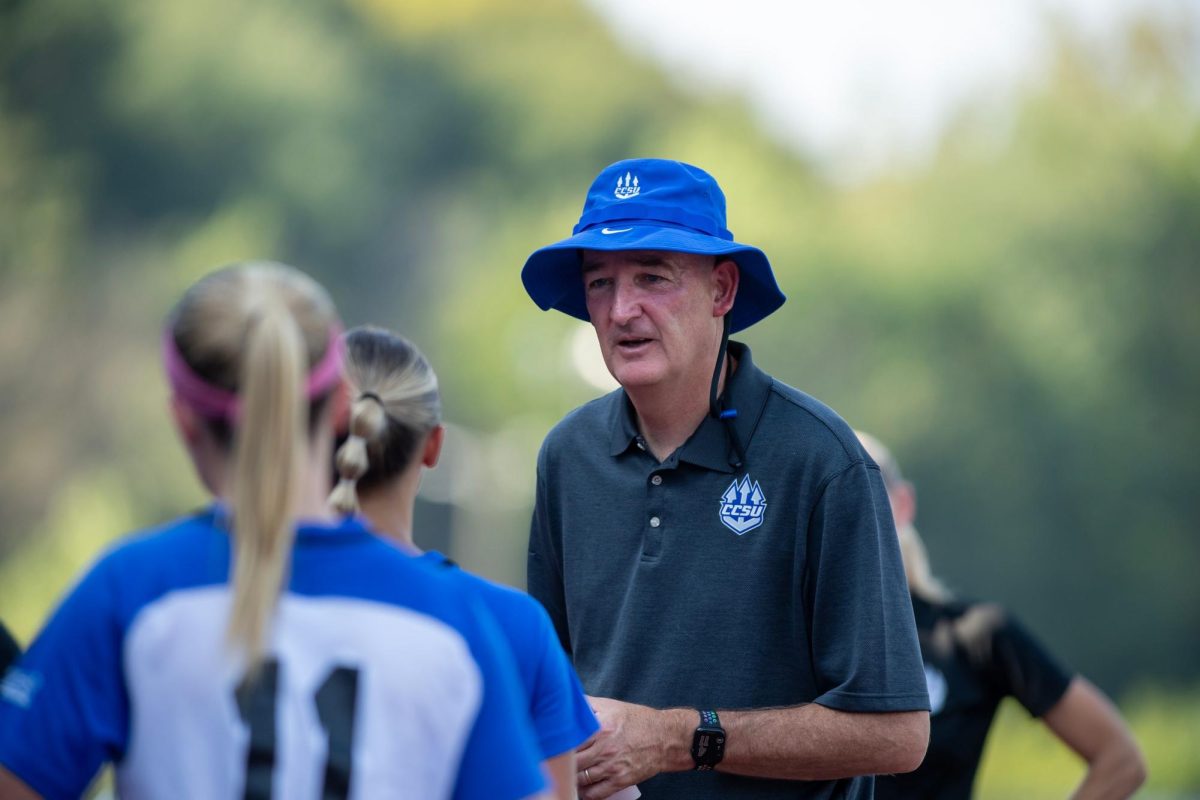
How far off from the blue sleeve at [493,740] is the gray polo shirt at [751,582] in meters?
1.10

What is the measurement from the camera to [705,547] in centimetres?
347

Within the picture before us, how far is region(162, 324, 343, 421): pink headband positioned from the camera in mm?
2236

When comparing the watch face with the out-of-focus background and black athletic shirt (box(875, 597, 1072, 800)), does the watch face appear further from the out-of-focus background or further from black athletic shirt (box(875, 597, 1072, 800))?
the out-of-focus background

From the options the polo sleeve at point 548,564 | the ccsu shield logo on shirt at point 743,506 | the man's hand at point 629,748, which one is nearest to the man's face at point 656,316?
the ccsu shield logo on shirt at point 743,506

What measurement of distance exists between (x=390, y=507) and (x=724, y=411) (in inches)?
40.1

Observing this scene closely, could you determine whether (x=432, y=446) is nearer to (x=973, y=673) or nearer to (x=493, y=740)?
(x=493, y=740)

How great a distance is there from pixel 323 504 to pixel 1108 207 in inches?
1617

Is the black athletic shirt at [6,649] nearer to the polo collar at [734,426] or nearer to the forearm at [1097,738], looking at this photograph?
the polo collar at [734,426]

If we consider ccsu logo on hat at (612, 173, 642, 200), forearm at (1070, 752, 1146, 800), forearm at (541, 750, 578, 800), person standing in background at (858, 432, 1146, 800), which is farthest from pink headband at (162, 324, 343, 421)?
forearm at (1070, 752, 1146, 800)

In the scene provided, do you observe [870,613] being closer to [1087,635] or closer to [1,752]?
[1,752]

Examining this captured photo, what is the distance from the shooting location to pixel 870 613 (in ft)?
10.7

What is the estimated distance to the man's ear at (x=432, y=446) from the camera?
286 cm

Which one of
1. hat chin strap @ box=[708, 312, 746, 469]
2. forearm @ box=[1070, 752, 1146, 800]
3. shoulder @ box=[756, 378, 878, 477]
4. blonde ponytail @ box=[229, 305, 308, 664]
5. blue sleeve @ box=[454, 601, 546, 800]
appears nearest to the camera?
blonde ponytail @ box=[229, 305, 308, 664]

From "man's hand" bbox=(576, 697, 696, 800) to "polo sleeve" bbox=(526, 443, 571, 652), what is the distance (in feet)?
1.87
